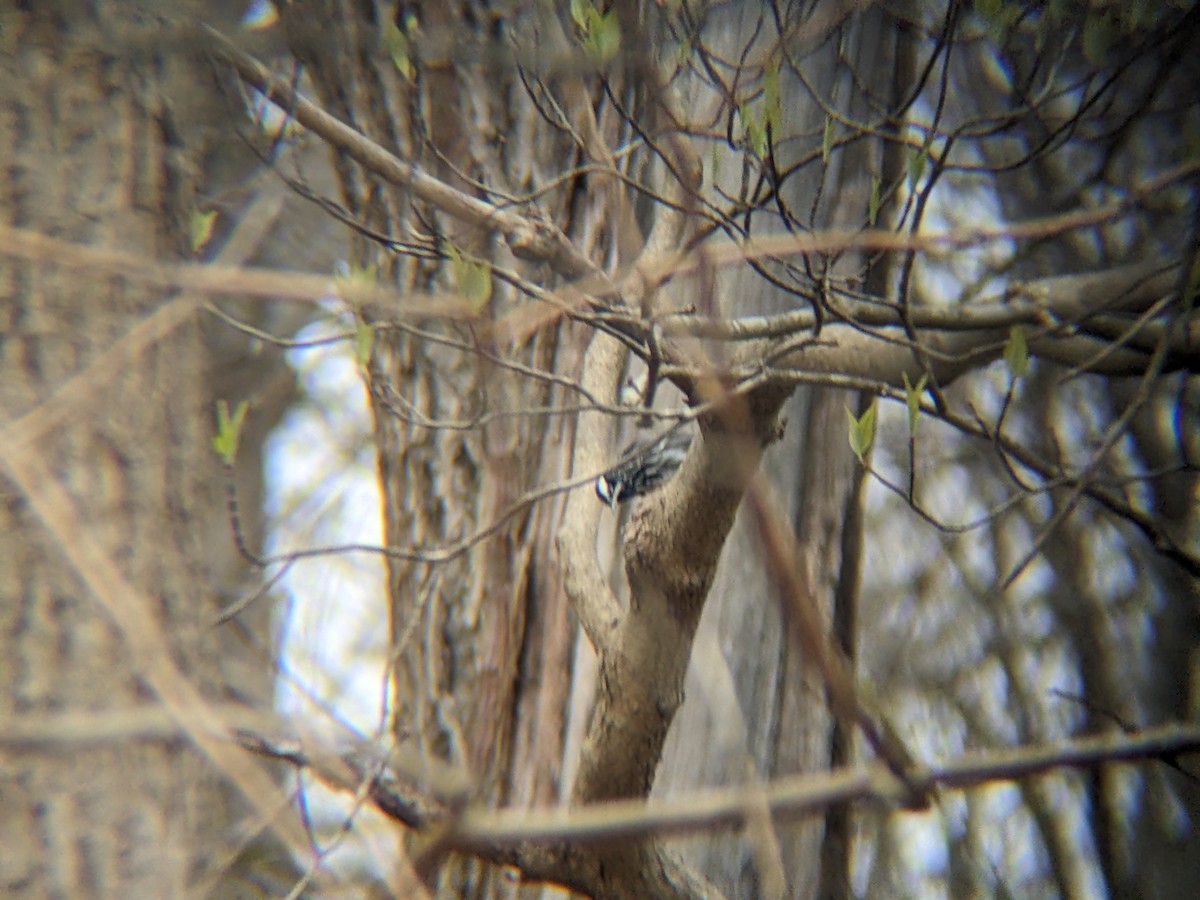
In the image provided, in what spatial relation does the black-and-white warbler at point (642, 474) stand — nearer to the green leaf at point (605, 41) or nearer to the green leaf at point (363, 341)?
the green leaf at point (363, 341)

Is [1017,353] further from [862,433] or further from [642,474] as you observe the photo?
[642,474]

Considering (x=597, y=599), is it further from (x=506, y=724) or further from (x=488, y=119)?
(x=488, y=119)

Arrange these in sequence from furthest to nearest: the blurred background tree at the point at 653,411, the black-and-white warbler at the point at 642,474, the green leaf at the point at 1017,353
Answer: the black-and-white warbler at the point at 642,474
the blurred background tree at the point at 653,411
the green leaf at the point at 1017,353

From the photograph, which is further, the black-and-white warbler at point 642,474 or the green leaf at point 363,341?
the black-and-white warbler at point 642,474

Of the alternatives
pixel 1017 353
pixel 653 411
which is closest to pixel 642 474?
pixel 653 411

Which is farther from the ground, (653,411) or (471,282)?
(471,282)

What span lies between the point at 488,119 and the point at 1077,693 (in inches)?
56.8

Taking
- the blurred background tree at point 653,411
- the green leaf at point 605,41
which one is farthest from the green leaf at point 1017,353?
the green leaf at point 605,41

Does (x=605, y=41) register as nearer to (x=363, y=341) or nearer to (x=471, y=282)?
(x=471, y=282)

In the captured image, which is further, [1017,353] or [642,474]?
[642,474]

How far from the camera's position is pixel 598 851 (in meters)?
1.02

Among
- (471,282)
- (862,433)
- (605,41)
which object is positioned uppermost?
(605,41)

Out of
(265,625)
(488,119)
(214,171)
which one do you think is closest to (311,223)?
(214,171)

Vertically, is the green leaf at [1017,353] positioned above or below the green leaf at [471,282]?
below
